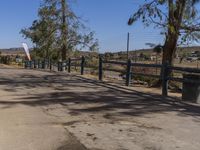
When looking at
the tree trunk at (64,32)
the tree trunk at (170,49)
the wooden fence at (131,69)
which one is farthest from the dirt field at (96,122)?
the tree trunk at (64,32)

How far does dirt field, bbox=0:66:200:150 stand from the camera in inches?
303

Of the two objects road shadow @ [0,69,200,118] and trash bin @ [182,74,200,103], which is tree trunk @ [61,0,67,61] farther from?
trash bin @ [182,74,200,103]

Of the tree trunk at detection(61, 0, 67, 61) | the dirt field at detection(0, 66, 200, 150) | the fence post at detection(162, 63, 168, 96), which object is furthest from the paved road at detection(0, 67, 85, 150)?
the tree trunk at detection(61, 0, 67, 61)

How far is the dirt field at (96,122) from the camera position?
7.70 m

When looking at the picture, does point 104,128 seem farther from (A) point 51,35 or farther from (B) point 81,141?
(A) point 51,35

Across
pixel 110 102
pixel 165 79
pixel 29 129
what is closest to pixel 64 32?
pixel 165 79

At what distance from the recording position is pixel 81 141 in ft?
25.6

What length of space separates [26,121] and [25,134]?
4.37ft

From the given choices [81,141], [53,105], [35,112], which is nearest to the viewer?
[81,141]

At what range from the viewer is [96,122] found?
9547 millimetres

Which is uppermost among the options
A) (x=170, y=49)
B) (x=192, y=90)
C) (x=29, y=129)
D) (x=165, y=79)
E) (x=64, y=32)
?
(x=64, y=32)

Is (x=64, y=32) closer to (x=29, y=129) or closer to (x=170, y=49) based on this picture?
(x=170, y=49)

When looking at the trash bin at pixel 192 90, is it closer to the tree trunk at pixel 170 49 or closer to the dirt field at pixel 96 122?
the dirt field at pixel 96 122

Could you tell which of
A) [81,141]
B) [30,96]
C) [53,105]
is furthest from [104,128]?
[30,96]
